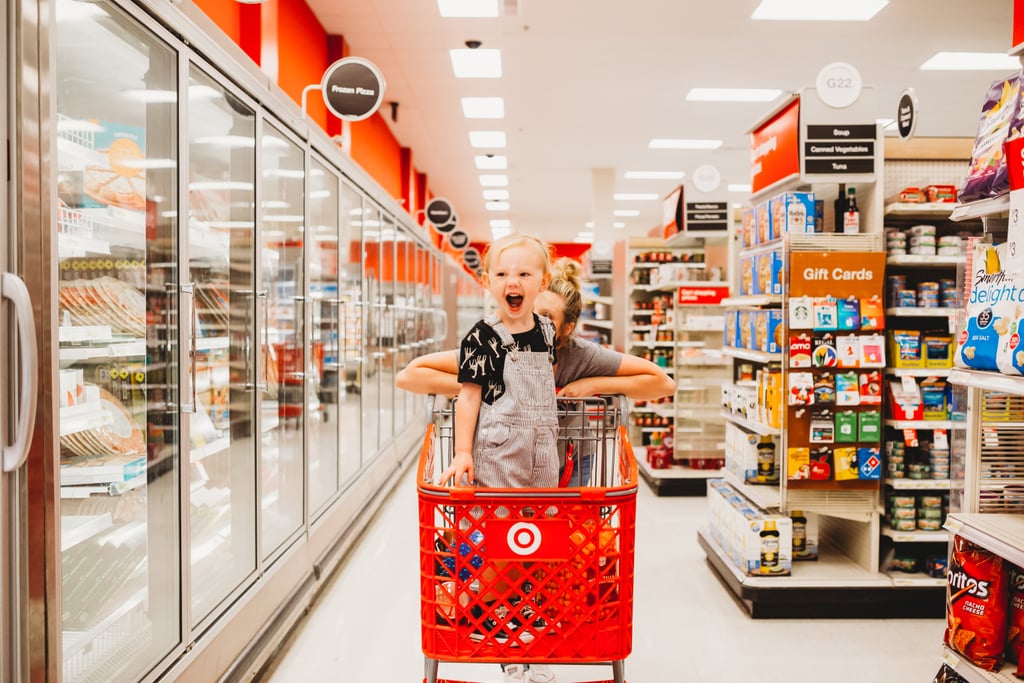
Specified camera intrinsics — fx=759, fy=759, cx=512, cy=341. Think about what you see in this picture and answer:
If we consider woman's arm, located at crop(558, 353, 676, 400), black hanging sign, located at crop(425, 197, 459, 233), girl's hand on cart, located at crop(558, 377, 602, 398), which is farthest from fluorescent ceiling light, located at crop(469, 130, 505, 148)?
girl's hand on cart, located at crop(558, 377, 602, 398)

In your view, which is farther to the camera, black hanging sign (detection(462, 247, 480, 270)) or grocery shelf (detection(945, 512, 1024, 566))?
black hanging sign (detection(462, 247, 480, 270))

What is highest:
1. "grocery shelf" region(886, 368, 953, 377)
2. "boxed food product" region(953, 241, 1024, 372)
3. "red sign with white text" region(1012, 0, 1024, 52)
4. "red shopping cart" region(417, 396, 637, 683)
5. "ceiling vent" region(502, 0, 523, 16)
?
"ceiling vent" region(502, 0, 523, 16)

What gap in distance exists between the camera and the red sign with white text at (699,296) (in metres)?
6.55

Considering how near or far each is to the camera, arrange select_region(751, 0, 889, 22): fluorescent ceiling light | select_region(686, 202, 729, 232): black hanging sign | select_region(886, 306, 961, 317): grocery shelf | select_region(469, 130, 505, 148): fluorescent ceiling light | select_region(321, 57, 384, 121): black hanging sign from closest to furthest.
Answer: select_region(886, 306, 961, 317): grocery shelf → select_region(321, 57, 384, 121): black hanging sign → select_region(751, 0, 889, 22): fluorescent ceiling light → select_region(686, 202, 729, 232): black hanging sign → select_region(469, 130, 505, 148): fluorescent ceiling light

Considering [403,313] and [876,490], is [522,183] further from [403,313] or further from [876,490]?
[876,490]

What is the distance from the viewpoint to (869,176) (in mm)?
3889

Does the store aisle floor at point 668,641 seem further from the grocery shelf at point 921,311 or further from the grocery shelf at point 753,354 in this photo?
the grocery shelf at point 921,311

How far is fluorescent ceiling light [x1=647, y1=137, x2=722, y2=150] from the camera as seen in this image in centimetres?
1185

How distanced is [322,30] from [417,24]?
0.94 metres

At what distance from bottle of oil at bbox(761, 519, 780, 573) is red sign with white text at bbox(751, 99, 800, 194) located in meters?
1.84

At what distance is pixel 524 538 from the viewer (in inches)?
71.5

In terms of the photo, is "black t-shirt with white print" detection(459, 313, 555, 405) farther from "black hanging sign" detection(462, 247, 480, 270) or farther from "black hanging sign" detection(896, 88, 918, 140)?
"black hanging sign" detection(462, 247, 480, 270)

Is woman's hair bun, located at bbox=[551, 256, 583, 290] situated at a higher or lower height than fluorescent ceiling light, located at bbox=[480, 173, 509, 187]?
lower

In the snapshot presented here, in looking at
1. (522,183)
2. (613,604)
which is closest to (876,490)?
(613,604)
